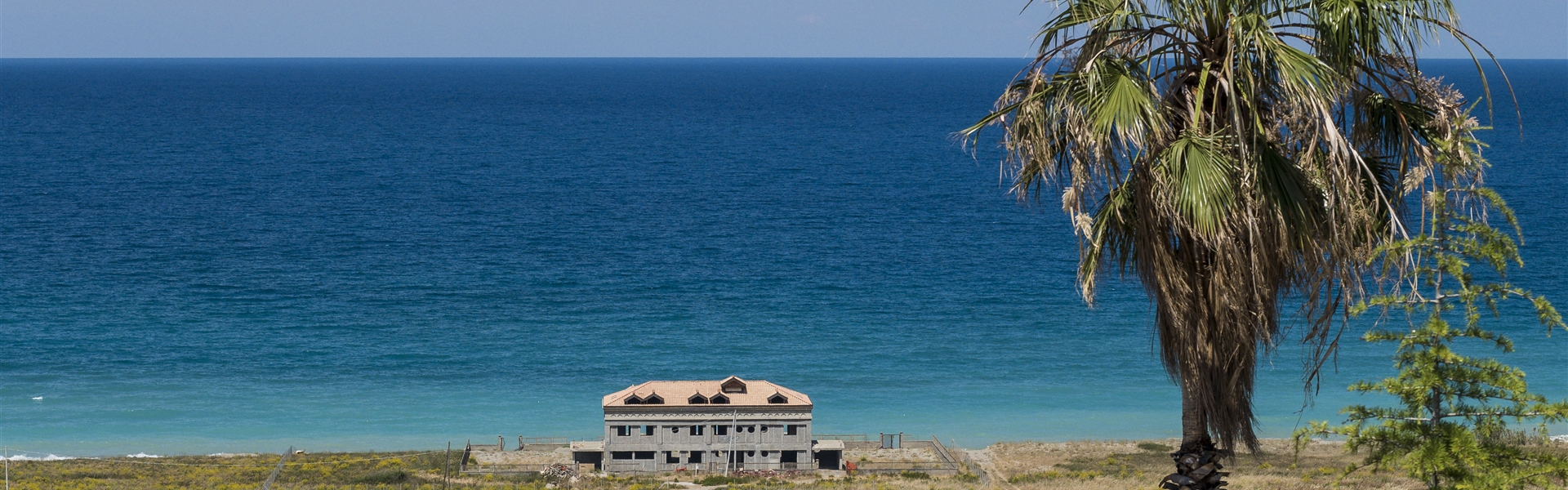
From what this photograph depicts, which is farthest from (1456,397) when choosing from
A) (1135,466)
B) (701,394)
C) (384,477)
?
(384,477)

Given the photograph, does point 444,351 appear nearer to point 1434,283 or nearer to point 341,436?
point 341,436

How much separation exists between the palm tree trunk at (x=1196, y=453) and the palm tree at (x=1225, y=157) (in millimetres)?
16

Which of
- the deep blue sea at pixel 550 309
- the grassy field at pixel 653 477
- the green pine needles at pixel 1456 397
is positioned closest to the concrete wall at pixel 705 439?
the grassy field at pixel 653 477

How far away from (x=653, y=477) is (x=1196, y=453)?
1236 inches

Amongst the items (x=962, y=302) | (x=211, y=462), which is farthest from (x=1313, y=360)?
(x=962, y=302)

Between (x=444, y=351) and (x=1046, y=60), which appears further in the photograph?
(x=444, y=351)

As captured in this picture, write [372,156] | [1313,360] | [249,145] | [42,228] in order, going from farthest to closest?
[249,145] → [372,156] → [42,228] → [1313,360]

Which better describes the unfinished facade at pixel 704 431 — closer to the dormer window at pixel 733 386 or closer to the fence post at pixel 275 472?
the dormer window at pixel 733 386

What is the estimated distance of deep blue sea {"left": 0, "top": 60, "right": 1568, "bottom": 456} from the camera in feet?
189

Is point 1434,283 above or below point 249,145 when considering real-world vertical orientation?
below

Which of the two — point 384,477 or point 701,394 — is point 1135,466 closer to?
point 701,394

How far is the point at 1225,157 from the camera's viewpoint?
10984mm

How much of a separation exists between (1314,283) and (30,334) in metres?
74.9

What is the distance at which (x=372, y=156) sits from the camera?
160 metres
